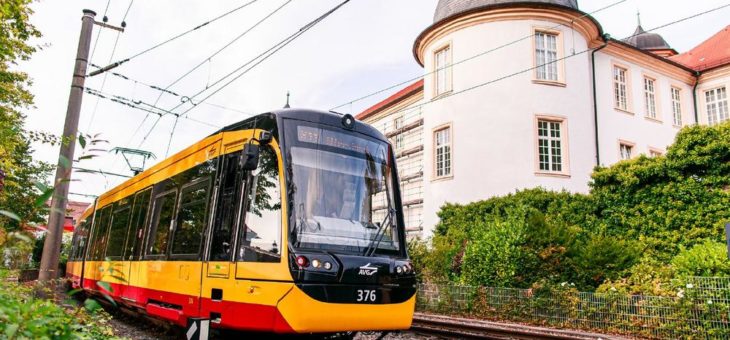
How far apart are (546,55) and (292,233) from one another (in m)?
20.0

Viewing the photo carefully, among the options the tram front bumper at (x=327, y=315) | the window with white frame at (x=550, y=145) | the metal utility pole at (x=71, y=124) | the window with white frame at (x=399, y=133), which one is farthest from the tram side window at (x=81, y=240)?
the window with white frame at (x=399, y=133)

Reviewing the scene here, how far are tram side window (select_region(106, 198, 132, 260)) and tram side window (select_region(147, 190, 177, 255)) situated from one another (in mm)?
2267

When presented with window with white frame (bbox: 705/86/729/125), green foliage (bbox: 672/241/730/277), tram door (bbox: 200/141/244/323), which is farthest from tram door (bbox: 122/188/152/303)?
window with white frame (bbox: 705/86/729/125)

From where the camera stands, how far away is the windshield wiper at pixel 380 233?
676 centimetres

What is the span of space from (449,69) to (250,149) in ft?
61.9

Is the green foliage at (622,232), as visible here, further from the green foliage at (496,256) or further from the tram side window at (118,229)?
the tram side window at (118,229)

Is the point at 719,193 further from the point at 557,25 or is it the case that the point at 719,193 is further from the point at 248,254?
the point at 248,254

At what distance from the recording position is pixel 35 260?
39.8 metres

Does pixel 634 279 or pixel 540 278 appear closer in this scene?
pixel 634 279

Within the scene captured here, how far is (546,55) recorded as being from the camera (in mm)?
23438

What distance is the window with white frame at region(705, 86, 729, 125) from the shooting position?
28.5 meters

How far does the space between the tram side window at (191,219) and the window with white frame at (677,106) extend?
1084 inches

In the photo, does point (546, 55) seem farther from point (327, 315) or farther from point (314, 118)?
point (327, 315)

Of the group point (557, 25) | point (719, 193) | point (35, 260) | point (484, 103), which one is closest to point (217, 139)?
point (719, 193)
